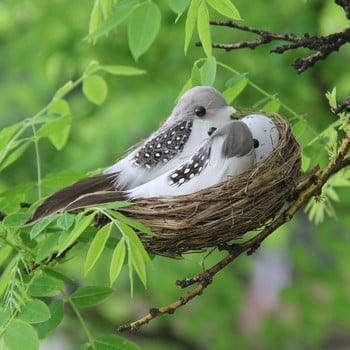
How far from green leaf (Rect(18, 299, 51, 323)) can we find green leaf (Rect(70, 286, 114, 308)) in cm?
29

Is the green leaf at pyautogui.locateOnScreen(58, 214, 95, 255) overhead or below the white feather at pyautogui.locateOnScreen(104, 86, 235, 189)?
below

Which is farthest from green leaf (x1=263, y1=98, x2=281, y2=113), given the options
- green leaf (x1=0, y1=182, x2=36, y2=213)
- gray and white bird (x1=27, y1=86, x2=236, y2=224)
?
green leaf (x1=0, y1=182, x2=36, y2=213)

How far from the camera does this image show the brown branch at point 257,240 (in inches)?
81.4

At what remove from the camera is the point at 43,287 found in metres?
2.15

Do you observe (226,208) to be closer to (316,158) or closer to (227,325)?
(316,158)

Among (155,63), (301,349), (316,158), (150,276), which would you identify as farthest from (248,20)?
(301,349)

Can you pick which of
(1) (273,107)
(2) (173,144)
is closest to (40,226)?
(2) (173,144)

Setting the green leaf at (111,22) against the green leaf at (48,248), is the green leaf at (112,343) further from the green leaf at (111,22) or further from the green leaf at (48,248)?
the green leaf at (111,22)

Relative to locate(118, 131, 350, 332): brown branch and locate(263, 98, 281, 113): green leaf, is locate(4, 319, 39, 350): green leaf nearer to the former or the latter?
locate(118, 131, 350, 332): brown branch

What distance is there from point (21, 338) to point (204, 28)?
0.90 meters

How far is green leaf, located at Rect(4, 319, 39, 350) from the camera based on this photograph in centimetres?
201

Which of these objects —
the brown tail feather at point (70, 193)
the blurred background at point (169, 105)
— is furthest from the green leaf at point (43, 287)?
the blurred background at point (169, 105)

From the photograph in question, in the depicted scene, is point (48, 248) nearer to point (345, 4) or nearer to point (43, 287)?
point (43, 287)

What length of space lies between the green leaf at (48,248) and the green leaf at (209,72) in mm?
656
